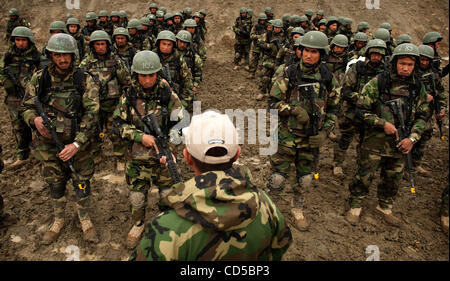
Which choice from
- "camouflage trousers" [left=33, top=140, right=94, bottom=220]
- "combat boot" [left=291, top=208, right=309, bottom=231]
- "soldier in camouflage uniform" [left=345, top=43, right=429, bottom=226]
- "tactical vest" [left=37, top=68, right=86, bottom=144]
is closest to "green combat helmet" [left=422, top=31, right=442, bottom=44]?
"soldier in camouflage uniform" [left=345, top=43, right=429, bottom=226]

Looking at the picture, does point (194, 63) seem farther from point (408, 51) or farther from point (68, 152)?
point (408, 51)

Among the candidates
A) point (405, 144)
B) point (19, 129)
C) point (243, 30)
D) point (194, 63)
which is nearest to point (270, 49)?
point (243, 30)

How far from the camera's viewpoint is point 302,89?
414 cm

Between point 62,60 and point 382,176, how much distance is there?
192 inches

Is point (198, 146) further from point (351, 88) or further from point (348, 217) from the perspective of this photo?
point (351, 88)

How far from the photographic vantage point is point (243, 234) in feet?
5.37

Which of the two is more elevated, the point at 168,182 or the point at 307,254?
the point at 168,182

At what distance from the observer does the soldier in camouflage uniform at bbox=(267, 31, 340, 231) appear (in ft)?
13.3

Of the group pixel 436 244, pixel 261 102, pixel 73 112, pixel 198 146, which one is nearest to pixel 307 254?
pixel 436 244

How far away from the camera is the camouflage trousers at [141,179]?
3.96m

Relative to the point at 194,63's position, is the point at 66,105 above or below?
below

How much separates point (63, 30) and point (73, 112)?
4833mm

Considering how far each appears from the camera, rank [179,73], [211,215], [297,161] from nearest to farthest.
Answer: [211,215] → [297,161] → [179,73]

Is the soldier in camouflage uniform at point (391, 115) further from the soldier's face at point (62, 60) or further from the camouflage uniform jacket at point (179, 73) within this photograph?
the soldier's face at point (62, 60)
